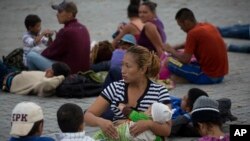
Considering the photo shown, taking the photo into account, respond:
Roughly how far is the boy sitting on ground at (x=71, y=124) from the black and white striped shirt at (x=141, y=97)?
0.85 metres

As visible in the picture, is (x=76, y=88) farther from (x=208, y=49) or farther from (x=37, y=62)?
(x=208, y=49)

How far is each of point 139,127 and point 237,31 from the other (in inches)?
386

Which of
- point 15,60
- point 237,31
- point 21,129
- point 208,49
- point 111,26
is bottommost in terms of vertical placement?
point 111,26

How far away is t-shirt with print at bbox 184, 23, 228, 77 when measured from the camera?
426 inches

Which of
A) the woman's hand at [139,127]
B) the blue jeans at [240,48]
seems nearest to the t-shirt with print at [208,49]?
the blue jeans at [240,48]

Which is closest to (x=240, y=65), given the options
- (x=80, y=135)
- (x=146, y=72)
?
(x=146, y=72)

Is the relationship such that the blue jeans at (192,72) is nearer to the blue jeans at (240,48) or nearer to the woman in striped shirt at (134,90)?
the blue jeans at (240,48)

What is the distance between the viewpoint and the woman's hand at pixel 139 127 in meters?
6.36

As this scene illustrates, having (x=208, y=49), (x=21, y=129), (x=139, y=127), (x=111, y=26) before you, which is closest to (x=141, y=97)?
(x=139, y=127)

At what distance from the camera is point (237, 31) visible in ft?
51.9

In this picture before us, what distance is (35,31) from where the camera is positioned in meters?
11.8

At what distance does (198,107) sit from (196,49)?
4933mm

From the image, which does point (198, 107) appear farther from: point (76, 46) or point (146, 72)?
point (76, 46)

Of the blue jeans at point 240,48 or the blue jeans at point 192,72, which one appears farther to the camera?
the blue jeans at point 240,48
